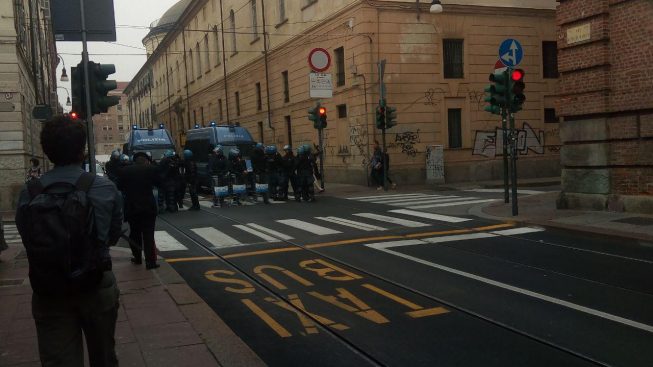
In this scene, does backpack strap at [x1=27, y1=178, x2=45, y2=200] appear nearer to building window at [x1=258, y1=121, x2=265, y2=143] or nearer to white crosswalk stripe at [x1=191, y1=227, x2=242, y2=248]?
white crosswalk stripe at [x1=191, y1=227, x2=242, y2=248]

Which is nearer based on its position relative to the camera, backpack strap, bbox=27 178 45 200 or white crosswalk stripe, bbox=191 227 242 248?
backpack strap, bbox=27 178 45 200

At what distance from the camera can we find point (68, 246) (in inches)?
106

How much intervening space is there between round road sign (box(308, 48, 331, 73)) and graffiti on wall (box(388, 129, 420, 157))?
457cm

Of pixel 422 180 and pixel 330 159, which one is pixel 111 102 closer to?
pixel 422 180

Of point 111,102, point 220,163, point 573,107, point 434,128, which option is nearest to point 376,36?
point 434,128

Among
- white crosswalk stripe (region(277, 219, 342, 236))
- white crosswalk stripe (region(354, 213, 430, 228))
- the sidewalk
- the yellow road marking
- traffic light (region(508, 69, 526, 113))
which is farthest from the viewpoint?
traffic light (region(508, 69, 526, 113))

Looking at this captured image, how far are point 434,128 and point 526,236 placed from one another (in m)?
13.8

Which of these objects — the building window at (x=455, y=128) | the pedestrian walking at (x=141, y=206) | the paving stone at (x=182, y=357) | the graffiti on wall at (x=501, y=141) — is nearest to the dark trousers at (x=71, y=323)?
the paving stone at (x=182, y=357)

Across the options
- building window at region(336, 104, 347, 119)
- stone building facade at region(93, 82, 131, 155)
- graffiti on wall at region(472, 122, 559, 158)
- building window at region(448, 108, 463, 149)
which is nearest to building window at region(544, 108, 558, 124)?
graffiti on wall at region(472, 122, 559, 158)

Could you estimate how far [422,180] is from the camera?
23.4 meters

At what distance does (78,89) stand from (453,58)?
61.5 feet

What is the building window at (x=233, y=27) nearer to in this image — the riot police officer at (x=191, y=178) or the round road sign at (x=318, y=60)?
the round road sign at (x=318, y=60)

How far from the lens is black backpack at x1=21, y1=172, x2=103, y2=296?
8.76 feet

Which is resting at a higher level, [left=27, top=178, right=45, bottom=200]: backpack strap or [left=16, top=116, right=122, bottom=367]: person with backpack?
[left=27, top=178, right=45, bottom=200]: backpack strap
